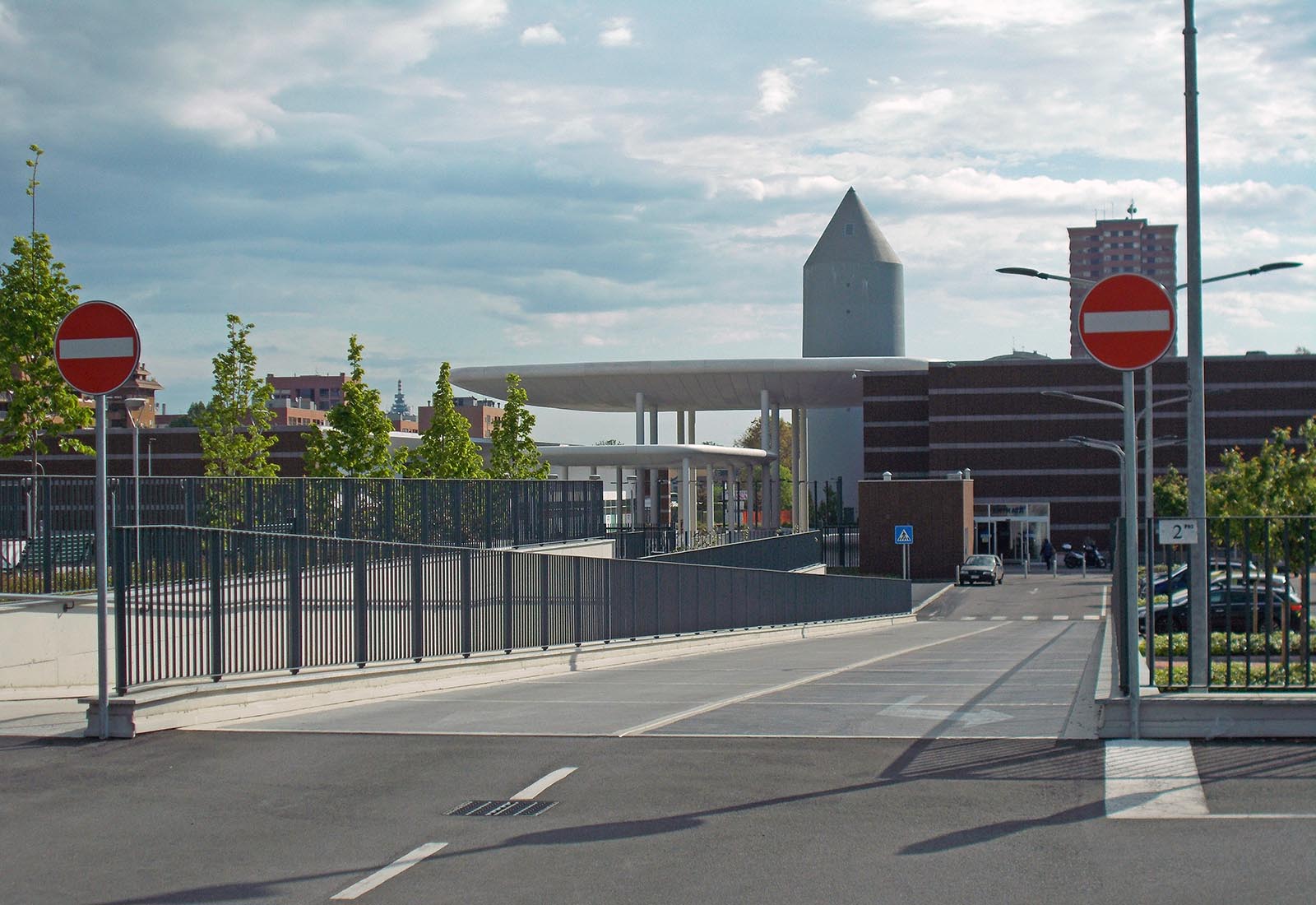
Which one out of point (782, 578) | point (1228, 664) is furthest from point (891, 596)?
point (1228, 664)

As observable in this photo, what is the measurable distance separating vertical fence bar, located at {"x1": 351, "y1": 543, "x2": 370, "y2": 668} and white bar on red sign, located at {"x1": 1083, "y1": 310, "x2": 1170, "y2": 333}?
7943 millimetres

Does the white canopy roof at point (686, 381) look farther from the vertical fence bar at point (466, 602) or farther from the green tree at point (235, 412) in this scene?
the vertical fence bar at point (466, 602)

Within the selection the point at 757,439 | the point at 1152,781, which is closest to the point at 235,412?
the point at 1152,781

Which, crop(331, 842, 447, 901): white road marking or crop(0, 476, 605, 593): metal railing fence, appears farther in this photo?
crop(0, 476, 605, 593): metal railing fence

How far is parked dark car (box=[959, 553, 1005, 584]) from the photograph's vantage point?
193 feet

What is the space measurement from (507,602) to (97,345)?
8095mm

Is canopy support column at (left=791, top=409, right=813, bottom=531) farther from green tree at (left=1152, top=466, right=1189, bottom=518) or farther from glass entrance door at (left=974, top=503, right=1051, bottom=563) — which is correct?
green tree at (left=1152, top=466, right=1189, bottom=518)

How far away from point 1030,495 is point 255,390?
4929cm

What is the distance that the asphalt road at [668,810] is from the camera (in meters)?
6.17

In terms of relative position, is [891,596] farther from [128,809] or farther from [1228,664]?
[128,809]

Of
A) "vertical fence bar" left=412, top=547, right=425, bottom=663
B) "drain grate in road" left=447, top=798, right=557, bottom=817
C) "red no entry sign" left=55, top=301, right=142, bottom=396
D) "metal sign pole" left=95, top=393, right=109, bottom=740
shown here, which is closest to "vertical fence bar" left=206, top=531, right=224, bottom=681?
"metal sign pole" left=95, top=393, right=109, bottom=740

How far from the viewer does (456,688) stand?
14.1 meters

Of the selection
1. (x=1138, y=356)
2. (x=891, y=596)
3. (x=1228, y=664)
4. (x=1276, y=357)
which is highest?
(x=1276, y=357)

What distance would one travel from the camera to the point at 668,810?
7492 millimetres
